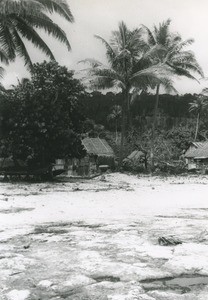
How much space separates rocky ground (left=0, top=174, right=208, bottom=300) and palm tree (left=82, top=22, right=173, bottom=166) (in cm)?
1582

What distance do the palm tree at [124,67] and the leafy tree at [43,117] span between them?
5307 mm

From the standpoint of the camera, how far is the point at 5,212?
30.3ft

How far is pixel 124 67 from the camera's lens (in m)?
26.4

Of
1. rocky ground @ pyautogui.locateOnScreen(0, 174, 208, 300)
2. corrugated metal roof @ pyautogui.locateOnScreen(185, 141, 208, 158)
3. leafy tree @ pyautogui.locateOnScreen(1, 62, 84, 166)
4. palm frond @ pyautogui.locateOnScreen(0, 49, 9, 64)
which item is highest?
palm frond @ pyautogui.locateOnScreen(0, 49, 9, 64)

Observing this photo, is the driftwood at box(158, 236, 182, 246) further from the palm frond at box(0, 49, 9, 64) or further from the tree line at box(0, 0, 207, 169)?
the palm frond at box(0, 49, 9, 64)

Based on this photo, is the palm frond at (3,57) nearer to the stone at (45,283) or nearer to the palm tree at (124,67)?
the palm tree at (124,67)

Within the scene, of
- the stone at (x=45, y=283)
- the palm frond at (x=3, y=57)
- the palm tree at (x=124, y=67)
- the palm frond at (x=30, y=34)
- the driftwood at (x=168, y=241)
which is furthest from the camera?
the palm tree at (x=124, y=67)

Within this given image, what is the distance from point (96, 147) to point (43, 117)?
24.2m

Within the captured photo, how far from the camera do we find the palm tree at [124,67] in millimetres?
25125

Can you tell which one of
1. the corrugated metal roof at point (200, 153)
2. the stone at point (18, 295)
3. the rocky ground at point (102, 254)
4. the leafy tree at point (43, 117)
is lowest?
the rocky ground at point (102, 254)

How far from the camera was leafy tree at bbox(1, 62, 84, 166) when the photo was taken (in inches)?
736

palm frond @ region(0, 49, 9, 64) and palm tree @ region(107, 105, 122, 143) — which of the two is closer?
palm frond @ region(0, 49, 9, 64)

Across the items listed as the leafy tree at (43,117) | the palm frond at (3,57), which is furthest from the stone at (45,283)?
the palm frond at (3,57)

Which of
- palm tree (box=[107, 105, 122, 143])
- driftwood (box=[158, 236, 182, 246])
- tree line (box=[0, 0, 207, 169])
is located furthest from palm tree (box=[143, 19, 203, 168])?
palm tree (box=[107, 105, 122, 143])
